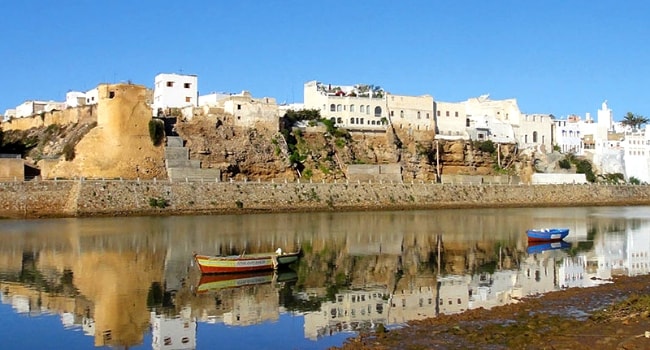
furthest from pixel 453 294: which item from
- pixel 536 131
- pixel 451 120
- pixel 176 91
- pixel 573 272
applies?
pixel 536 131

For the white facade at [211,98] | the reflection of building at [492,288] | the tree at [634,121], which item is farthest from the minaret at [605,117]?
the reflection of building at [492,288]

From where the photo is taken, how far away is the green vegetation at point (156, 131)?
5212 cm

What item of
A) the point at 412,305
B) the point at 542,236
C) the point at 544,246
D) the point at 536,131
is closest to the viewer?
the point at 412,305

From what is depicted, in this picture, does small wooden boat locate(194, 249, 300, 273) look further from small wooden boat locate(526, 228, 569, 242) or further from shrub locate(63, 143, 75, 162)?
shrub locate(63, 143, 75, 162)

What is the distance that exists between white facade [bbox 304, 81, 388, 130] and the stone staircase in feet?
51.2

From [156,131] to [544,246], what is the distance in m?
30.4

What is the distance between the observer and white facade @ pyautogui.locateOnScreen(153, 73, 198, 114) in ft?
199

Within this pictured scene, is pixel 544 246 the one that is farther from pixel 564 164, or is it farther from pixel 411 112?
pixel 564 164

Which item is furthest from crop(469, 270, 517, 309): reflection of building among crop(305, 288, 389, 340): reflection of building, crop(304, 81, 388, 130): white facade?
crop(304, 81, 388, 130): white facade

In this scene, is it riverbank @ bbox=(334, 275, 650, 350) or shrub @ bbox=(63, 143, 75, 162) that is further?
shrub @ bbox=(63, 143, 75, 162)

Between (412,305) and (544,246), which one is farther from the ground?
(544,246)

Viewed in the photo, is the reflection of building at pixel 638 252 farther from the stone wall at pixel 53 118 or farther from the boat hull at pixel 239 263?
the stone wall at pixel 53 118

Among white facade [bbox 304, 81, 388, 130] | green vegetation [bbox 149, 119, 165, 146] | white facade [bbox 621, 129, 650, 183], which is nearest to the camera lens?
green vegetation [bbox 149, 119, 165, 146]

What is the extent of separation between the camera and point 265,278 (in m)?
21.5
